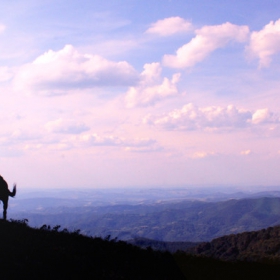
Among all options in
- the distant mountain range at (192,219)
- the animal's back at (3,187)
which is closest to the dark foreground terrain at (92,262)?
the animal's back at (3,187)

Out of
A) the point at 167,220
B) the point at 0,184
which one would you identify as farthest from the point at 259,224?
the point at 0,184

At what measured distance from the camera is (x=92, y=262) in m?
11.1

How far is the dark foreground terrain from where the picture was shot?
9898 millimetres

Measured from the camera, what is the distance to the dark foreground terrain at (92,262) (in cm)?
990

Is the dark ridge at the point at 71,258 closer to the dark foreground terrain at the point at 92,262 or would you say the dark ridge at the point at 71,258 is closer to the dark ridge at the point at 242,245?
the dark foreground terrain at the point at 92,262

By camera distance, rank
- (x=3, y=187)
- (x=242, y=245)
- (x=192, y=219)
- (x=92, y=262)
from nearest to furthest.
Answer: (x=92, y=262), (x=3, y=187), (x=242, y=245), (x=192, y=219)

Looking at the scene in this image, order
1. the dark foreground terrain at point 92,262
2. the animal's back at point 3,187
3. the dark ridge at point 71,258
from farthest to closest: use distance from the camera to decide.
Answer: the animal's back at point 3,187
the dark foreground terrain at point 92,262
the dark ridge at point 71,258

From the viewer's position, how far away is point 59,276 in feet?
31.3

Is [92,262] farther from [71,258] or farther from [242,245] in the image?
[242,245]

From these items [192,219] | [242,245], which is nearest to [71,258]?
[242,245]

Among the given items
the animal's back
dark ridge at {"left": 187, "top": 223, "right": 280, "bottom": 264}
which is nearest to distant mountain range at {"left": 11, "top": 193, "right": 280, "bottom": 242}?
dark ridge at {"left": 187, "top": 223, "right": 280, "bottom": 264}

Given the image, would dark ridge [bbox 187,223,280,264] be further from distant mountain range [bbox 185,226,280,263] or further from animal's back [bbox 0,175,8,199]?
animal's back [bbox 0,175,8,199]

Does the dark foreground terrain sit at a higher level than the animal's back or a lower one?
lower

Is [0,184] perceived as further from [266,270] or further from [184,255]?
[266,270]
